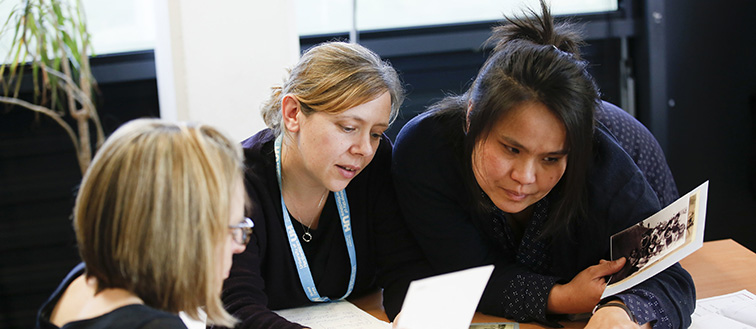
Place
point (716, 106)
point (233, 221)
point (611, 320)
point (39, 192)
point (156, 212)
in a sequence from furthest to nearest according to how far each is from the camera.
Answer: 1. point (716, 106)
2. point (39, 192)
3. point (611, 320)
4. point (233, 221)
5. point (156, 212)

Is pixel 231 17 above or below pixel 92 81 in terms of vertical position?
above

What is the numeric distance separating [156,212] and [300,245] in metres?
0.68

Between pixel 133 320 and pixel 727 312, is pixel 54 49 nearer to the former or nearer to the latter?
pixel 133 320

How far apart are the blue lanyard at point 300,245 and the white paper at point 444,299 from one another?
19.2 inches

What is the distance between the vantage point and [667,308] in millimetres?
1413

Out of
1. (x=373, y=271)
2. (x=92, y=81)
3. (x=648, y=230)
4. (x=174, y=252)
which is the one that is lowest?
(x=373, y=271)

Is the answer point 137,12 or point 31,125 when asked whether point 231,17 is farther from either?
point 31,125

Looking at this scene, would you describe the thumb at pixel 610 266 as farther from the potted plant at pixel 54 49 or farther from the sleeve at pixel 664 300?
the potted plant at pixel 54 49

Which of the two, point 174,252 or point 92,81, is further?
point 92,81

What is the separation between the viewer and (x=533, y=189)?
4.78 feet

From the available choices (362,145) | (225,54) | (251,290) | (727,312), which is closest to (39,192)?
(225,54)

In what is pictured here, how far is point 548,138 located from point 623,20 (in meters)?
1.97

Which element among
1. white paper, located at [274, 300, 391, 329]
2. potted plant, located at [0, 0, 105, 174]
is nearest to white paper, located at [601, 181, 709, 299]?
white paper, located at [274, 300, 391, 329]

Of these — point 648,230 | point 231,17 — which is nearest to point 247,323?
point 648,230
